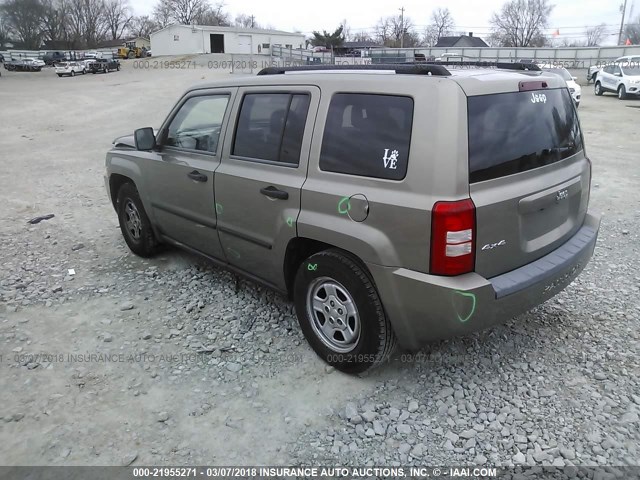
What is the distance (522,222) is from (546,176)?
0.39 m

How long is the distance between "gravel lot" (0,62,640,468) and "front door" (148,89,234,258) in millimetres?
560

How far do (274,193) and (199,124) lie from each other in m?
1.38

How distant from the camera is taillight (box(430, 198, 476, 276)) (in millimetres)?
2510

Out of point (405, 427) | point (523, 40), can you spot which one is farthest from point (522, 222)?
point (523, 40)

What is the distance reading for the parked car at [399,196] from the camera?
2578 millimetres

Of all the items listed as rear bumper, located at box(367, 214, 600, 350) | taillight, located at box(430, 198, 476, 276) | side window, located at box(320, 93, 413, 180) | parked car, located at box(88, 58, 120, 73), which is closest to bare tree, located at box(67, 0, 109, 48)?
parked car, located at box(88, 58, 120, 73)

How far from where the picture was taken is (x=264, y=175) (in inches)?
133

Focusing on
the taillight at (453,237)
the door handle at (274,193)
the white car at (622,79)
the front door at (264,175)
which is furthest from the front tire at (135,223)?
the white car at (622,79)

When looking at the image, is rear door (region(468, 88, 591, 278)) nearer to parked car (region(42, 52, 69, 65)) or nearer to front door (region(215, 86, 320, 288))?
front door (region(215, 86, 320, 288))

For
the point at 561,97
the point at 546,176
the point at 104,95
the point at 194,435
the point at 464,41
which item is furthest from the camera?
the point at 464,41

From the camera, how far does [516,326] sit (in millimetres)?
3732

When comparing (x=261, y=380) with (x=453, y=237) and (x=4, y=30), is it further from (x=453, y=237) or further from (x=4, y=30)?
(x=4, y=30)

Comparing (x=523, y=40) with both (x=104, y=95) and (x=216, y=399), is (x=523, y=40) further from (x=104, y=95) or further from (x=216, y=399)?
(x=216, y=399)

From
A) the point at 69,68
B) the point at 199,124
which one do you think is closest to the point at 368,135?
the point at 199,124
